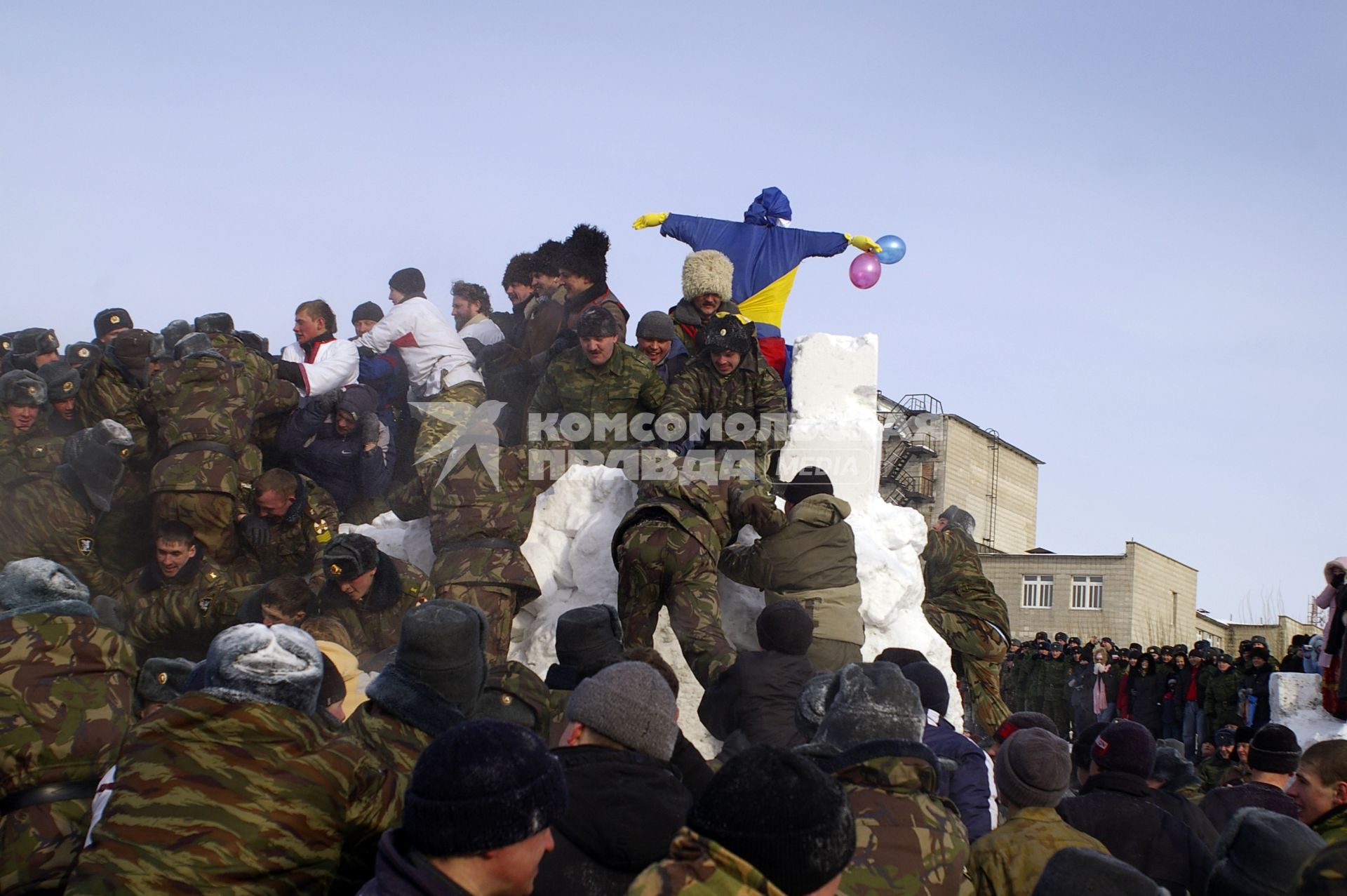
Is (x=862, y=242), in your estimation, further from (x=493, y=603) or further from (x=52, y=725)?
(x=52, y=725)

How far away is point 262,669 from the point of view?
114 inches

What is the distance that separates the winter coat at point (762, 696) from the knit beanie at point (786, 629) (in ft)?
0.12

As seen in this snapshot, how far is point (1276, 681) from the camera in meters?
9.07

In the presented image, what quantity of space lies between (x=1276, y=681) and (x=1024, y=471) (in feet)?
129

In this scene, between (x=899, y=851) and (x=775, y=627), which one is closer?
(x=899, y=851)

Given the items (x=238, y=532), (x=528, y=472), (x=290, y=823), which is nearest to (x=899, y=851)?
(x=290, y=823)

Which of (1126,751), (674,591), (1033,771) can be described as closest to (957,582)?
(674,591)

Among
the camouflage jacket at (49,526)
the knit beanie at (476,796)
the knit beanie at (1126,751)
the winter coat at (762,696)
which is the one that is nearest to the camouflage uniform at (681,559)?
the winter coat at (762,696)

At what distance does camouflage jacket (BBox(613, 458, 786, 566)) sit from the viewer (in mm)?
6707

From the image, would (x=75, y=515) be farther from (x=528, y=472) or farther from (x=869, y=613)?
(x=869, y=613)

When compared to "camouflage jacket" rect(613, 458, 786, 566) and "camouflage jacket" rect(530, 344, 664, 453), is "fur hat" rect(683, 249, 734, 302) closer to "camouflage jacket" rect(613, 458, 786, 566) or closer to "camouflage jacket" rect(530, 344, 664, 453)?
"camouflage jacket" rect(530, 344, 664, 453)

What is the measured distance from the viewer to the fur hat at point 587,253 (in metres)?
8.88

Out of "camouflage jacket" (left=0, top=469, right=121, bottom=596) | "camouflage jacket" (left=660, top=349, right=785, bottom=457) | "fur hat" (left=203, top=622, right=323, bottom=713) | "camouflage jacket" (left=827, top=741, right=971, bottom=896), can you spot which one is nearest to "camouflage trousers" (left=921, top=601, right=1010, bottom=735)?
"camouflage jacket" (left=660, top=349, right=785, bottom=457)

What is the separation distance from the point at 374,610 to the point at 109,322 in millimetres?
3407
